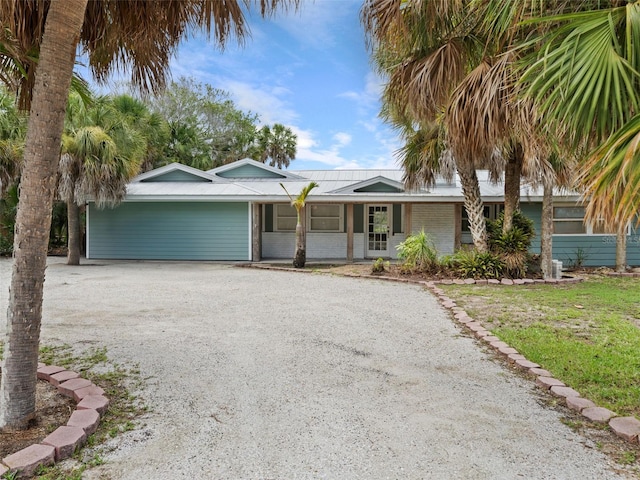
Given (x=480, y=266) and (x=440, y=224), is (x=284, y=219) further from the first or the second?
(x=480, y=266)

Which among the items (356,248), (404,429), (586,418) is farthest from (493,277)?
(404,429)

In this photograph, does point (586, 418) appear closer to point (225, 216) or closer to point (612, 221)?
point (612, 221)

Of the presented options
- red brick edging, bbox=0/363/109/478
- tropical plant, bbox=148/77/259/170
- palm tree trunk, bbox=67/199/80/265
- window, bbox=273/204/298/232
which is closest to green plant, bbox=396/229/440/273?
window, bbox=273/204/298/232

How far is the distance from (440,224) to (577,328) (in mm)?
9933

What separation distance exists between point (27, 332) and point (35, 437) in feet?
2.21

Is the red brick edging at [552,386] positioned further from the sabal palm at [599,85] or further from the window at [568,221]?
the window at [568,221]

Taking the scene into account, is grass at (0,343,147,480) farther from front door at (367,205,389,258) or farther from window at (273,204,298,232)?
front door at (367,205,389,258)

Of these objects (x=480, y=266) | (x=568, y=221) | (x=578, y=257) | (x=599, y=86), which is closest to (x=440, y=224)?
(x=568, y=221)

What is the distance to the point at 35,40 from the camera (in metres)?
3.45

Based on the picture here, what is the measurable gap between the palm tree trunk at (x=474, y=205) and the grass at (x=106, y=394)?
28.6 ft

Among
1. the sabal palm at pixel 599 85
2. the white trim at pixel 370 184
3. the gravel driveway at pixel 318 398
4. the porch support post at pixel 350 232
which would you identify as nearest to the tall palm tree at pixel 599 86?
the sabal palm at pixel 599 85

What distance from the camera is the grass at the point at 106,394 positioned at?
2451 mm

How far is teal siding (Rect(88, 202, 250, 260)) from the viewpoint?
15.0 metres

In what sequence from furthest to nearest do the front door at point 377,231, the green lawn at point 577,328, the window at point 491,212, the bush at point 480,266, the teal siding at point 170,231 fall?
the front door at point 377,231
the window at point 491,212
the teal siding at point 170,231
the bush at point 480,266
the green lawn at point 577,328
